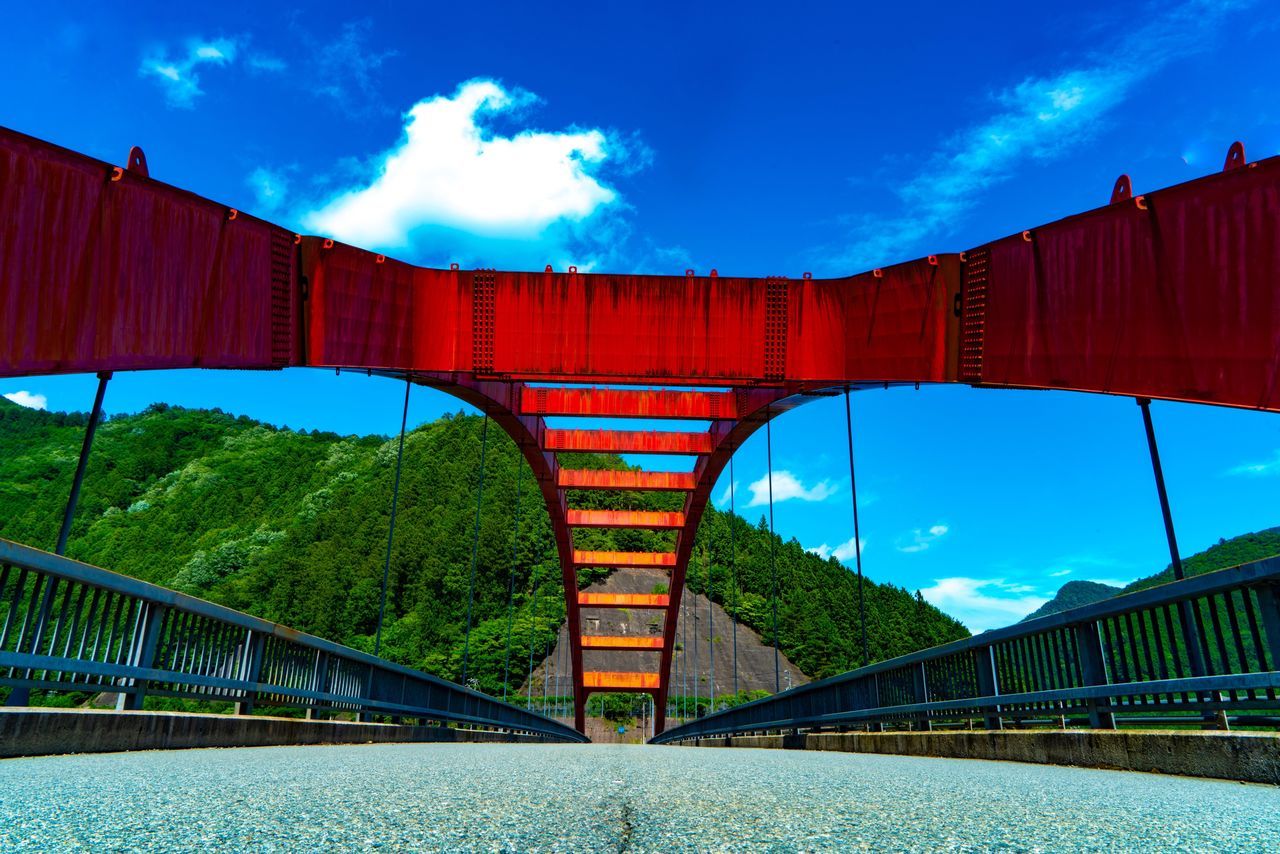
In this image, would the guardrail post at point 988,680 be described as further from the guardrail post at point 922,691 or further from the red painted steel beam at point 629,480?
the red painted steel beam at point 629,480

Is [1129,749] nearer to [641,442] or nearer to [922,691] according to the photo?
[922,691]

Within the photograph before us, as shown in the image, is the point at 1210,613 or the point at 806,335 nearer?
the point at 1210,613

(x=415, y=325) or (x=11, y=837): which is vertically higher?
(x=415, y=325)

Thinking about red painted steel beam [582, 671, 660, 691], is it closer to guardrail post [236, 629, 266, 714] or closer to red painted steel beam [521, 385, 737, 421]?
red painted steel beam [521, 385, 737, 421]

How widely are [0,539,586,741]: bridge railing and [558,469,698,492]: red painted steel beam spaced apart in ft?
49.1

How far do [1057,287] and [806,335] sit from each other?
3.12 metres

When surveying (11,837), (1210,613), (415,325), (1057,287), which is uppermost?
(415,325)

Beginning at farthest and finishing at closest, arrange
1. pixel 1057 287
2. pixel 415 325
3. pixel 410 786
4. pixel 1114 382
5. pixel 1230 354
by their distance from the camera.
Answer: pixel 415 325 < pixel 1057 287 < pixel 1114 382 < pixel 1230 354 < pixel 410 786

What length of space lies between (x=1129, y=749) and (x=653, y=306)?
7243 mm

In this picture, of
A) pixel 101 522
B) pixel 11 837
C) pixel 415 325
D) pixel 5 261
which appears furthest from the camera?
pixel 101 522

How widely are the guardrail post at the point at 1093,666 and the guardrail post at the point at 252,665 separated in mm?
5836

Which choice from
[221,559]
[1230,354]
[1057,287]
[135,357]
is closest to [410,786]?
[135,357]

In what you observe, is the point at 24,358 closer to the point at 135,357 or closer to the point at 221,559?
the point at 135,357

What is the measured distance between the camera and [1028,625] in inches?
230
